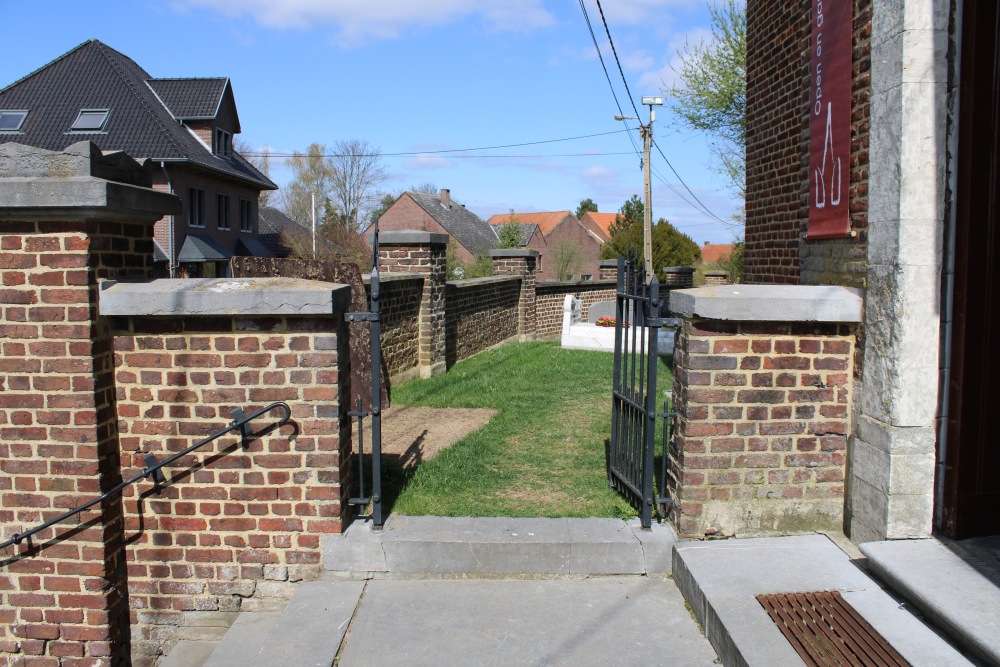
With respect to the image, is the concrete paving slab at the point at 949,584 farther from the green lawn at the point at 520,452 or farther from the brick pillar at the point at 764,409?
the green lawn at the point at 520,452

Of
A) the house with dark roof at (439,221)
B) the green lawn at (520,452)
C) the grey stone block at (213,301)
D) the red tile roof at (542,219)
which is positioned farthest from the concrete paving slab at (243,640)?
the red tile roof at (542,219)

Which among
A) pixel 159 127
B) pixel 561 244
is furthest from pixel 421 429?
pixel 561 244

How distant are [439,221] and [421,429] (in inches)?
1738

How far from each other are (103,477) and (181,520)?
1.59 ft

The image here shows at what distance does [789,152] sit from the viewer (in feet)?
21.6

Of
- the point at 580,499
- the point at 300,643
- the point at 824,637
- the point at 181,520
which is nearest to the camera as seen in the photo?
the point at 824,637

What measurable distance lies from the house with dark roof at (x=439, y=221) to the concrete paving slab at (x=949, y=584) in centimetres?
4583

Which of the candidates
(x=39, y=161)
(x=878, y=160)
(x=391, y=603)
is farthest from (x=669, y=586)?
(x=39, y=161)

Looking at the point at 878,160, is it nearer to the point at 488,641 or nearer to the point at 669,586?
the point at 669,586

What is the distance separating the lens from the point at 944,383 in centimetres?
375

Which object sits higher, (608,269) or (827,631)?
(608,269)

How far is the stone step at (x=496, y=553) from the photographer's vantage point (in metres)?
4.20

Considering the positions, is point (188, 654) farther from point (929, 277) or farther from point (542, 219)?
point (542, 219)

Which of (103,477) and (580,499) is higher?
(103,477)
